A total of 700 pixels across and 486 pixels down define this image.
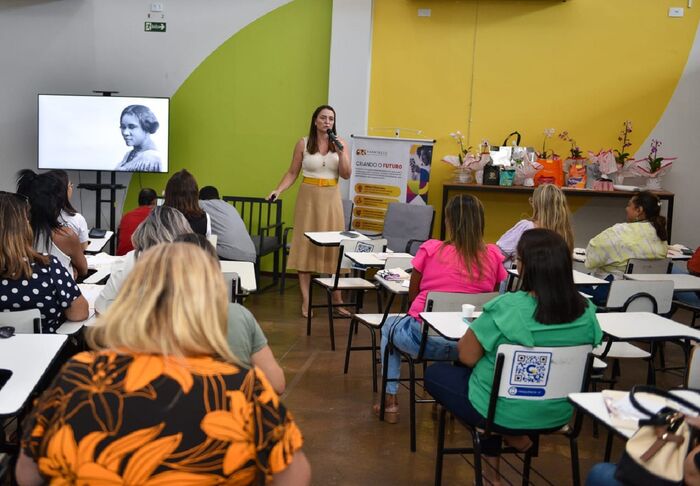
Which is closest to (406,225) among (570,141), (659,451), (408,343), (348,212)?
(348,212)

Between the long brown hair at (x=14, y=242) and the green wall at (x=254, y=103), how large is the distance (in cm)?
492

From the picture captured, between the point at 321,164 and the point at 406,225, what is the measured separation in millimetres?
1098

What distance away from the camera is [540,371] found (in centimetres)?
281

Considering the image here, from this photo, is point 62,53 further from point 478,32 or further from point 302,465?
point 302,465

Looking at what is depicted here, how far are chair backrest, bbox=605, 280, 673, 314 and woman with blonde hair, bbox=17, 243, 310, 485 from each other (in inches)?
120

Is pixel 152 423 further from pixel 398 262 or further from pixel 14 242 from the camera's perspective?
pixel 398 262

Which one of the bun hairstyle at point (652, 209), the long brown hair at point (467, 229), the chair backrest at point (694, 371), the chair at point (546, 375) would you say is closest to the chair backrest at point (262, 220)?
the bun hairstyle at point (652, 209)

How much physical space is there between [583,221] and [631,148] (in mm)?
852

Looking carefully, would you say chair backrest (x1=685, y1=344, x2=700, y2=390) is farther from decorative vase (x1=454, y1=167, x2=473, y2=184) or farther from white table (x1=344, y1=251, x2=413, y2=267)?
decorative vase (x1=454, y1=167, x2=473, y2=184)

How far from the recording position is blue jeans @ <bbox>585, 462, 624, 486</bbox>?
2.31 metres

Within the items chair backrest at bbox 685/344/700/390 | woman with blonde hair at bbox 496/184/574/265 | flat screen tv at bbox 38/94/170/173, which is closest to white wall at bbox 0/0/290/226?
flat screen tv at bbox 38/94/170/173

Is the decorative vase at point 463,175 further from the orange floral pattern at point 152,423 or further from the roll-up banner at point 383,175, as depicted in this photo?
the orange floral pattern at point 152,423

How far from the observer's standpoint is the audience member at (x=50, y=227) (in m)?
4.00

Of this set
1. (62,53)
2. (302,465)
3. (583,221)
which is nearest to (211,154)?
(62,53)
